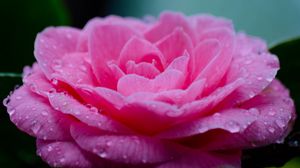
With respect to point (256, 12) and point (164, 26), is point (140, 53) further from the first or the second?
point (256, 12)

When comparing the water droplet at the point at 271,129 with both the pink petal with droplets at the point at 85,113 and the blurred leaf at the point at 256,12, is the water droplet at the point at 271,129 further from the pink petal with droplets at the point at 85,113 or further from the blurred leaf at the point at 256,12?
the blurred leaf at the point at 256,12

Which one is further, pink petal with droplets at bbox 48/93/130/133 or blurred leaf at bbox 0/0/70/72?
blurred leaf at bbox 0/0/70/72

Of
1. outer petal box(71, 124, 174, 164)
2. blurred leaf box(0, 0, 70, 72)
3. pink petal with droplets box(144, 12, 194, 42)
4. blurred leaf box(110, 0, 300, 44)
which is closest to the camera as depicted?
outer petal box(71, 124, 174, 164)

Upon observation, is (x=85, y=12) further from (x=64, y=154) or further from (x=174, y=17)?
(x=64, y=154)

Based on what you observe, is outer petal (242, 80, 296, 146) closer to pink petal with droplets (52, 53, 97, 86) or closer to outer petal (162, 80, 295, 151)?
outer petal (162, 80, 295, 151)

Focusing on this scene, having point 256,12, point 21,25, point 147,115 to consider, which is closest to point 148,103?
point 147,115

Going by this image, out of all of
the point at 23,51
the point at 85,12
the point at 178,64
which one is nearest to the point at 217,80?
the point at 178,64

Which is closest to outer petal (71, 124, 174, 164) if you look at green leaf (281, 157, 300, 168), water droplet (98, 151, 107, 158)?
water droplet (98, 151, 107, 158)

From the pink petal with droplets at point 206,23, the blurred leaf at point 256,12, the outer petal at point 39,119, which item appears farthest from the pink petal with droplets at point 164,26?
the blurred leaf at point 256,12
